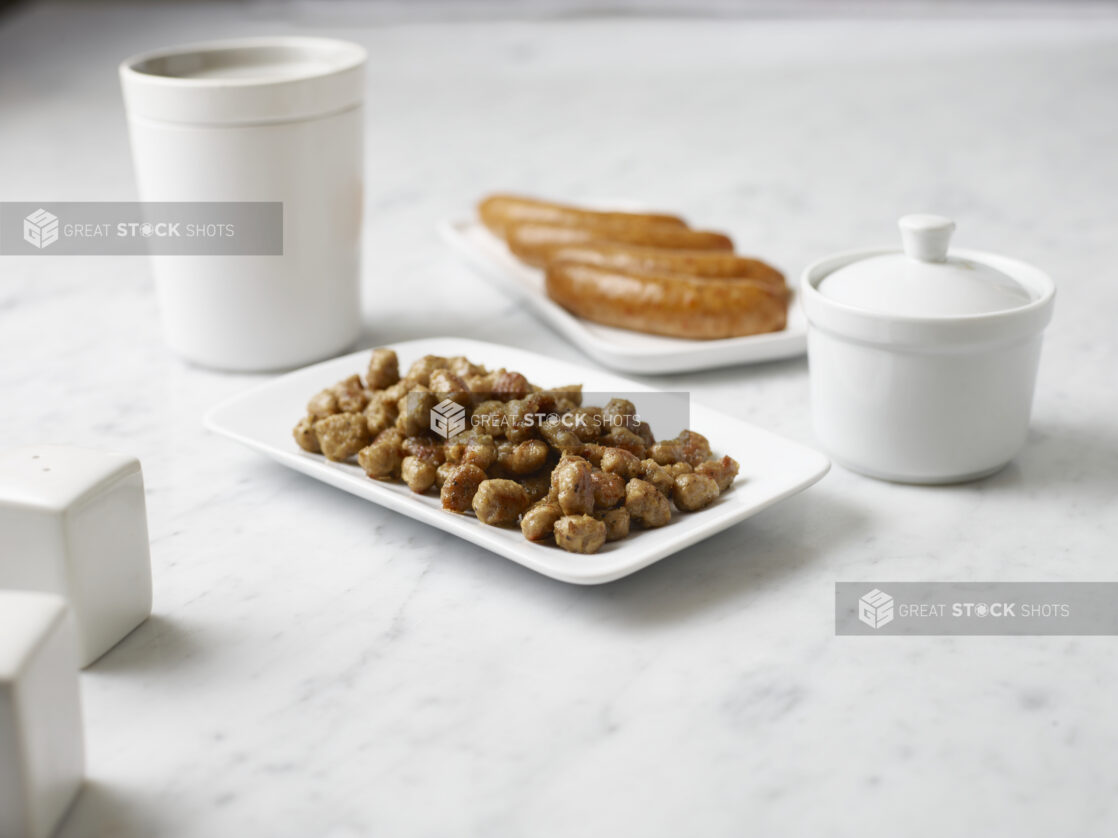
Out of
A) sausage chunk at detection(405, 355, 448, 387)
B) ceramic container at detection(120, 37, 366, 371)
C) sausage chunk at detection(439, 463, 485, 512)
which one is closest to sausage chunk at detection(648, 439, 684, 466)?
sausage chunk at detection(439, 463, 485, 512)

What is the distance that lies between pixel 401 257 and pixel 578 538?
1.52 meters

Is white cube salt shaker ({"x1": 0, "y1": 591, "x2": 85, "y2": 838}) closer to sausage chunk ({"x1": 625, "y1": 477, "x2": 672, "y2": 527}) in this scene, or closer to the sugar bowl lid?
sausage chunk ({"x1": 625, "y1": 477, "x2": 672, "y2": 527})

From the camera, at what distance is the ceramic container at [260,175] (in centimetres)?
188

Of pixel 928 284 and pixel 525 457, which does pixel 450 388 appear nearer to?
pixel 525 457

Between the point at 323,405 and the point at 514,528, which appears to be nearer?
the point at 514,528

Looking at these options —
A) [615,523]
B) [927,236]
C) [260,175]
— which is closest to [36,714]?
[615,523]

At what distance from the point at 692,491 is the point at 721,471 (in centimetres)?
7

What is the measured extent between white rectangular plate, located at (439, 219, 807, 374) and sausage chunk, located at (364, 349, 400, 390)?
432mm

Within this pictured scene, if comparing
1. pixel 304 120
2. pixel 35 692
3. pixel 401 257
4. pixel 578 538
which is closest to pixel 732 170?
pixel 401 257

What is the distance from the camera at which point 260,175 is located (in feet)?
6.30

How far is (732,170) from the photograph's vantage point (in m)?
3.38

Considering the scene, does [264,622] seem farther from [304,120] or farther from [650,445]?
[304,120]

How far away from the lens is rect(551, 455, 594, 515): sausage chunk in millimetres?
1398

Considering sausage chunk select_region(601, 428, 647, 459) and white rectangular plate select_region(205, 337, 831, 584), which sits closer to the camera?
white rectangular plate select_region(205, 337, 831, 584)
